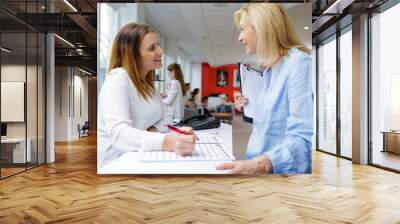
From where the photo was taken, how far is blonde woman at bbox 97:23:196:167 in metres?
3.68

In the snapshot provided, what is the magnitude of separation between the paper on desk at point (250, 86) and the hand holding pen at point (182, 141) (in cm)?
58

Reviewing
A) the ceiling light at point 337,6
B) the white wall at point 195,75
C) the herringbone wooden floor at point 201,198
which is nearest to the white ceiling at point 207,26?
the white wall at point 195,75

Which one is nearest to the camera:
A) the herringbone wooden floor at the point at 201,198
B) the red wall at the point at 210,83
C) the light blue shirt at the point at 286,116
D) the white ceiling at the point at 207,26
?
the herringbone wooden floor at the point at 201,198

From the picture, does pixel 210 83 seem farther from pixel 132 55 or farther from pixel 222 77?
pixel 132 55

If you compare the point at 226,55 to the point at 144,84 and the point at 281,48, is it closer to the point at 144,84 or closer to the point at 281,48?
the point at 281,48

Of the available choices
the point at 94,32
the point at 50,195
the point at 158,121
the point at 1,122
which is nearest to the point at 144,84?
the point at 158,121

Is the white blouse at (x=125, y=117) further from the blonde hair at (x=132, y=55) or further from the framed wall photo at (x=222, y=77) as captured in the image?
the framed wall photo at (x=222, y=77)

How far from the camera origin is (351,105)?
23.6 ft

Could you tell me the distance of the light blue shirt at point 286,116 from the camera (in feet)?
12.1

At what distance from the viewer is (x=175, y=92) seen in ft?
12.8

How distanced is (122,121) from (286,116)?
1.52 m

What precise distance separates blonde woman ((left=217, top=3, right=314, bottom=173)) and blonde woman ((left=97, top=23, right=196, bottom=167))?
0.68 metres

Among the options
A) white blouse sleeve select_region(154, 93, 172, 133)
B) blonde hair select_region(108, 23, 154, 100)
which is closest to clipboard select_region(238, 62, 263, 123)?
white blouse sleeve select_region(154, 93, 172, 133)

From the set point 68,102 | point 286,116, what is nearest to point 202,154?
point 286,116
